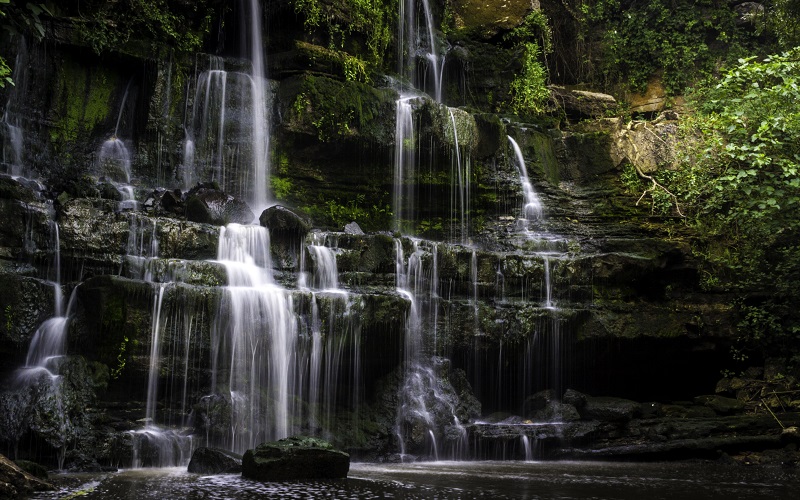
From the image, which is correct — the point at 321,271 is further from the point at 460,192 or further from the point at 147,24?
the point at 147,24

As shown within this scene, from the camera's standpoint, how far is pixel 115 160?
15812 mm

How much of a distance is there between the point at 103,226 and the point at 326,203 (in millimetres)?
6098

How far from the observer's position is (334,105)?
53.9ft

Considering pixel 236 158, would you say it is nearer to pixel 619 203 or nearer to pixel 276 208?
pixel 276 208

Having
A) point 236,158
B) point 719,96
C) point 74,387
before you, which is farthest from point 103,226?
point 719,96

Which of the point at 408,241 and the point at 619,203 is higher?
the point at 619,203

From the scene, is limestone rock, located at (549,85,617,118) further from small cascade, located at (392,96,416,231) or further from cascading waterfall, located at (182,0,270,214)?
cascading waterfall, located at (182,0,270,214)

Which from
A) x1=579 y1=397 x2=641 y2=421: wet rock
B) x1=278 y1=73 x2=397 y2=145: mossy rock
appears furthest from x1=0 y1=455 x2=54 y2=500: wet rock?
x1=278 y1=73 x2=397 y2=145: mossy rock

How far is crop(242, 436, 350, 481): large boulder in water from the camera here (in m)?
8.66

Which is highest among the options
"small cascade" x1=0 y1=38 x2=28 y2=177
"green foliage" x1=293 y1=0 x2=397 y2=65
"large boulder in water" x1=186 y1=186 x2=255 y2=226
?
"green foliage" x1=293 y1=0 x2=397 y2=65

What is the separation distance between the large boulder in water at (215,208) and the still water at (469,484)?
5.88 meters

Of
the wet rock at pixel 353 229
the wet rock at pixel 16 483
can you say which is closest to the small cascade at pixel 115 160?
the wet rock at pixel 353 229

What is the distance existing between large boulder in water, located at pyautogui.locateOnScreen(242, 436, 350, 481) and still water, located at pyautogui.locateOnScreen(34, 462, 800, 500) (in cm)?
22

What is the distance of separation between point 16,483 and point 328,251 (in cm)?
744
